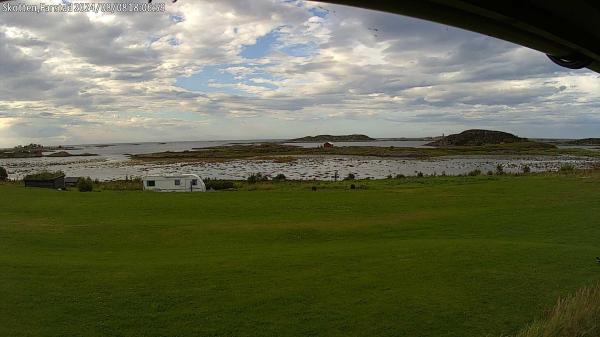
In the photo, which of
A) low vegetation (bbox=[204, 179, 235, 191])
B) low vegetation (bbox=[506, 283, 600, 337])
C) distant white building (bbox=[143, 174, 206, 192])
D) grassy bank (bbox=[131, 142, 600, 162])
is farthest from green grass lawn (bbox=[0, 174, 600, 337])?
grassy bank (bbox=[131, 142, 600, 162])

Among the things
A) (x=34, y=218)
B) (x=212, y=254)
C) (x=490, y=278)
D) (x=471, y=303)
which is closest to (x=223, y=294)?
(x=212, y=254)

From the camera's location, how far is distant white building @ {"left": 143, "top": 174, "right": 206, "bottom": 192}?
109 feet

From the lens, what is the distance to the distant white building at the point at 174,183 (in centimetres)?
3319

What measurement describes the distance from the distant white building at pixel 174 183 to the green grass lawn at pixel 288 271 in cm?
1313

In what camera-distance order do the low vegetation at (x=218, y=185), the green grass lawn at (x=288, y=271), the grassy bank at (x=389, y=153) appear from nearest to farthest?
the green grass lawn at (x=288, y=271) < the low vegetation at (x=218, y=185) < the grassy bank at (x=389, y=153)

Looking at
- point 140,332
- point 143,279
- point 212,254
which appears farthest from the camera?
point 212,254

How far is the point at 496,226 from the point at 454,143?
14853 centimetres

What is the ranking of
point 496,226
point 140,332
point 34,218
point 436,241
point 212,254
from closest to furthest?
point 140,332 → point 212,254 → point 436,241 → point 496,226 → point 34,218

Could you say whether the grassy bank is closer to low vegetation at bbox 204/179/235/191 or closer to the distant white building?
low vegetation at bbox 204/179/235/191

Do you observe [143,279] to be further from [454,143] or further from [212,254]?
[454,143]

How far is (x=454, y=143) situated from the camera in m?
157

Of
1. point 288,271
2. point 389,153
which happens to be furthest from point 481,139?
point 288,271

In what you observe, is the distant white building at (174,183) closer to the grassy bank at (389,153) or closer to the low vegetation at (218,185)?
the low vegetation at (218,185)

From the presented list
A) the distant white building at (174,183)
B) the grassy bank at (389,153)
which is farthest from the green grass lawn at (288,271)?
the grassy bank at (389,153)
